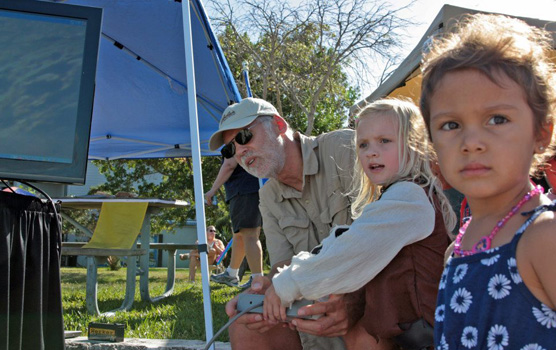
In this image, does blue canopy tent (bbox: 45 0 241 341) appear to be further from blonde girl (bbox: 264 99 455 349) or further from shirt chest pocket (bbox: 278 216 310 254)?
blonde girl (bbox: 264 99 455 349)

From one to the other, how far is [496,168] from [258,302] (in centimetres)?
124

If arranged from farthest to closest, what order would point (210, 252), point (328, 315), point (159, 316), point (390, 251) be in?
point (210, 252), point (159, 316), point (328, 315), point (390, 251)

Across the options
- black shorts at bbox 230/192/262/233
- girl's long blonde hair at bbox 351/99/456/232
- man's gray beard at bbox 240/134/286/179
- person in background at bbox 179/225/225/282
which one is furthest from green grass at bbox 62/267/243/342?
person in background at bbox 179/225/225/282

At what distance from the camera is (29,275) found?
7.13ft

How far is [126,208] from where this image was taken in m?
5.49

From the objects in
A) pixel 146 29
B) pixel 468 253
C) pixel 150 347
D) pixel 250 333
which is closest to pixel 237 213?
pixel 146 29

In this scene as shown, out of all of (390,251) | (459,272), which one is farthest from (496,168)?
→ (390,251)

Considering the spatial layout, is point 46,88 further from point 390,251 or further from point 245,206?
point 245,206

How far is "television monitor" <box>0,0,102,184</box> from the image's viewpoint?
6.93 feet

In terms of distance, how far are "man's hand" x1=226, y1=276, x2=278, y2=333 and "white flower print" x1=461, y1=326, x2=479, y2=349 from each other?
1.00 meters

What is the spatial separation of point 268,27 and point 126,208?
9.04 meters

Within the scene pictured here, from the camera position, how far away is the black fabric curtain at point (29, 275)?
2.05 metres

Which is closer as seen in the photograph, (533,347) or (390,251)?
(533,347)

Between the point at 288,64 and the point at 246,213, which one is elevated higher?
the point at 288,64
